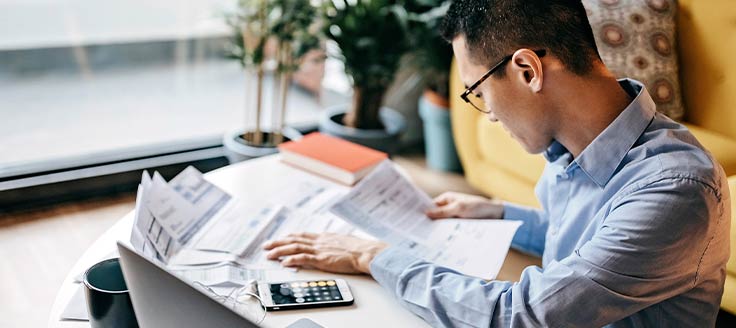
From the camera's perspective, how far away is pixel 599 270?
1.04 metres

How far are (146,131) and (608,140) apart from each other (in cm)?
221

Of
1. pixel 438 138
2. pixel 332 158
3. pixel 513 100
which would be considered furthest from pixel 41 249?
pixel 513 100

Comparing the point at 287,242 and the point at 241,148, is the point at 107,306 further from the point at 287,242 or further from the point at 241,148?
the point at 241,148

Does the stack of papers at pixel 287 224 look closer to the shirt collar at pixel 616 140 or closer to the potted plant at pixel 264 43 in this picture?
the shirt collar at pixel 616 140

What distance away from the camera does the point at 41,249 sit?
92.0 inches

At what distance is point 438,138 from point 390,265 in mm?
1927

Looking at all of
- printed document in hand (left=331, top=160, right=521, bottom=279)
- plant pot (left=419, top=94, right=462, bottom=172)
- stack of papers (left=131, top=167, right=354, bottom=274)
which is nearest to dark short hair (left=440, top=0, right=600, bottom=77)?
printed document in hand (left=331, top=160, right=521, bottom=279)

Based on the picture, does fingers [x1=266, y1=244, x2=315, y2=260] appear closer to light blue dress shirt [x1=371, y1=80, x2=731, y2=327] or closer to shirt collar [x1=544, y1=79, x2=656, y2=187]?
light blue dress shirt [x1=371, y1=80, x2=731, y2=327]

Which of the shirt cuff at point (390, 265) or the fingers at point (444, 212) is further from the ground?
the shirt cuff at point (390, 265)

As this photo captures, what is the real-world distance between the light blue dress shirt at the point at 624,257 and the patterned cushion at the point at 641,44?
1.16 meters

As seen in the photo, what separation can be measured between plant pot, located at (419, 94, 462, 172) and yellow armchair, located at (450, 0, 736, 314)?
0.36m

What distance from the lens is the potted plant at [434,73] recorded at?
9.38 feet

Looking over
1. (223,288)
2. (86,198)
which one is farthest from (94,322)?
(86,198)

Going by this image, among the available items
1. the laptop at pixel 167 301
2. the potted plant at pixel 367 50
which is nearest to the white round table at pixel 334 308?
the laptop at pixel 167 301
